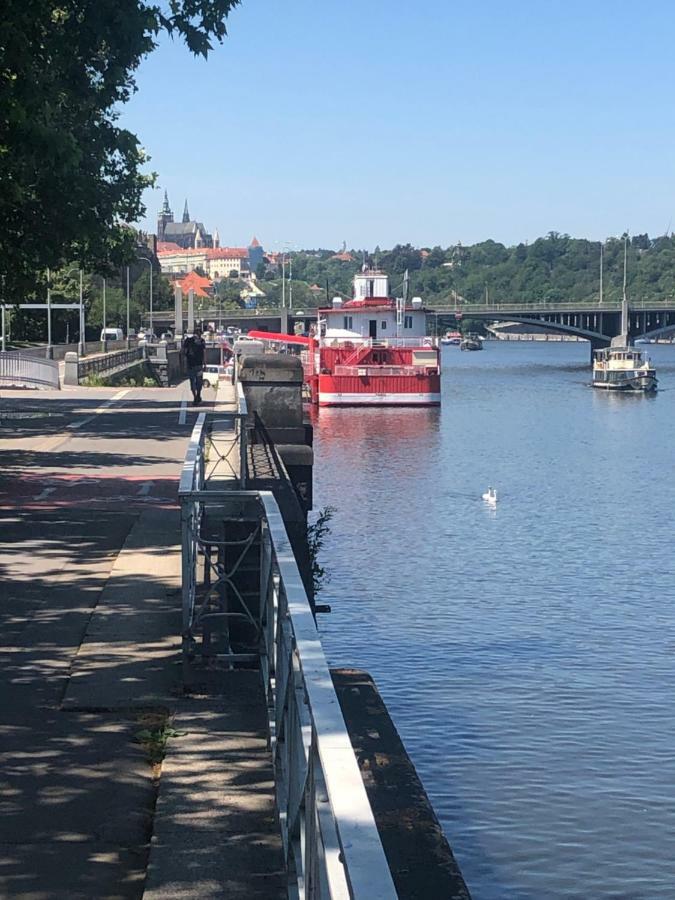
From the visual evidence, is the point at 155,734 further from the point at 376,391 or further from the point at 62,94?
the point at 376,391

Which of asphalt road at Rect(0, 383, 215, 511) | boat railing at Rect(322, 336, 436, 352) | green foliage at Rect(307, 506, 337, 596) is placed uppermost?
boat railing at Rect(322, 336, 436, 352)

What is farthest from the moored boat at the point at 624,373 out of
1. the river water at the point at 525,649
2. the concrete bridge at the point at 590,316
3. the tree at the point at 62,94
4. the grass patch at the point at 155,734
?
the grass patch at the point at 155,734

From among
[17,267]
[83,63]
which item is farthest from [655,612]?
[17,267]

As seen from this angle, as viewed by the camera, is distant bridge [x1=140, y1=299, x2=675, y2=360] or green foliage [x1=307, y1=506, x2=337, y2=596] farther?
distant bridge [x1=140, y1=299, x2=675, y2=360]

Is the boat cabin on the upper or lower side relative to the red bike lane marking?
upper

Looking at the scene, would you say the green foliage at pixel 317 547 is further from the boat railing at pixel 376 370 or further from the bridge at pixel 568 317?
the bridge at pixel 568 317

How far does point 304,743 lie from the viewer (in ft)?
15.5

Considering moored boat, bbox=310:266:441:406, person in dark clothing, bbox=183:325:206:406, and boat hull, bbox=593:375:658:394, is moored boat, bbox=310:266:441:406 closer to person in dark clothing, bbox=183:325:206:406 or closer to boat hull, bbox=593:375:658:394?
boat hull, bbox=593:375:658:394

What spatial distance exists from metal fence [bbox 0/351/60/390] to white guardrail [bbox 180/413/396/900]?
35907 millimetres

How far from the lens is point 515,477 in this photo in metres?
41.0

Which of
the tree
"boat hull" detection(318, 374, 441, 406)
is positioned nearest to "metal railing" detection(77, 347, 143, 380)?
"boat hull" detection(318, 374, 441, 406)

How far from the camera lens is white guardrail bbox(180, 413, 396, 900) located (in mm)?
3180

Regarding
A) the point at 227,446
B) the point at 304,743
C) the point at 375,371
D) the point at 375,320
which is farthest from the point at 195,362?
the point at 375,320

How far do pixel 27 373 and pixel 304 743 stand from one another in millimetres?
40494
